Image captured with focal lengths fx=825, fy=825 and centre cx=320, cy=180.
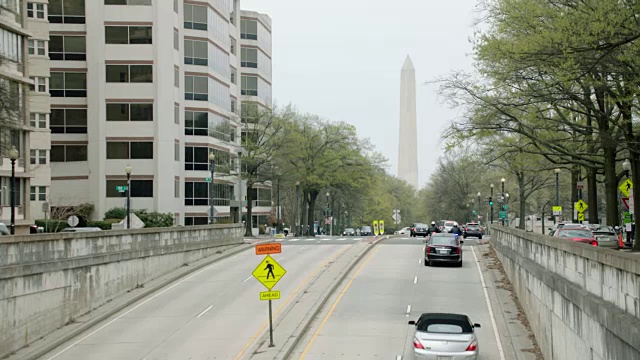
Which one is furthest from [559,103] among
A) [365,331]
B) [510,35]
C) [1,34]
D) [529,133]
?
[1,34]

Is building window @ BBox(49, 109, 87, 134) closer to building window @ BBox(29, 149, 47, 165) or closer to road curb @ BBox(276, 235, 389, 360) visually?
building window @ BBox(29, 149, 47, 165)

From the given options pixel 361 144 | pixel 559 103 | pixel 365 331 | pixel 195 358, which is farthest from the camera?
pixel 361 144

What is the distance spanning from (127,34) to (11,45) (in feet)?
60.3

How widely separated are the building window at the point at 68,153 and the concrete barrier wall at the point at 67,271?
1168 inches

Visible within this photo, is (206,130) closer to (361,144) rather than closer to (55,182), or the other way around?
(55,182)

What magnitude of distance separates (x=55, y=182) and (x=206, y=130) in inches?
579

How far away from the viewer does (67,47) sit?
221ft

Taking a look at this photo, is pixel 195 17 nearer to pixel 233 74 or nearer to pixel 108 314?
pixel 233 74

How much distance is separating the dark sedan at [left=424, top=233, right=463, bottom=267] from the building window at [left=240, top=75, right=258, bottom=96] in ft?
189

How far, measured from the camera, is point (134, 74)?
67.7 m

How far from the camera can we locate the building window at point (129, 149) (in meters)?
68.2

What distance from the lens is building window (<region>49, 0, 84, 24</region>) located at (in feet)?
220

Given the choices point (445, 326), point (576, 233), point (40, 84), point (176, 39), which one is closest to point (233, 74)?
point (176, 39)

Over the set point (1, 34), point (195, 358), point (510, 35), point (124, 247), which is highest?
point (1, 34)
